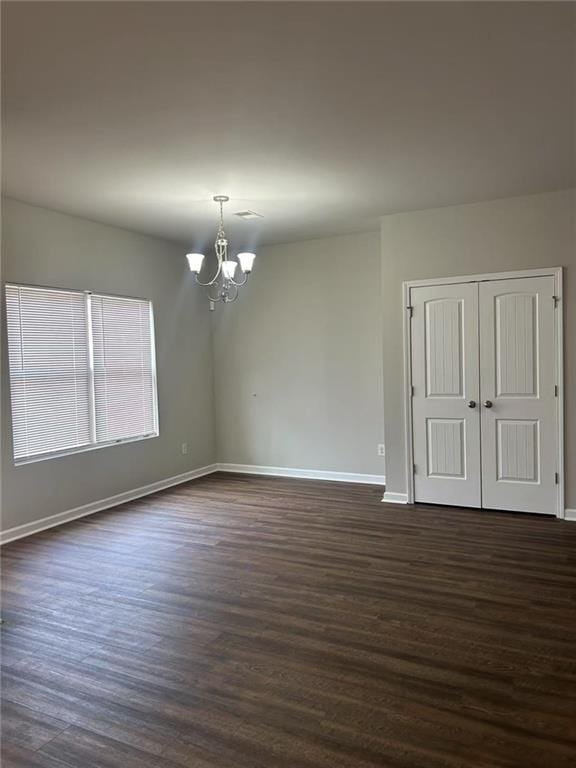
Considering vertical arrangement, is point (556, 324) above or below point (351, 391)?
above

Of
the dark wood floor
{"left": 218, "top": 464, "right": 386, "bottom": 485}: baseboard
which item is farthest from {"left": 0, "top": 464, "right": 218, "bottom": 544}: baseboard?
{"left": 218, "top": 464, "right": 386, "bottom": 485}: baseboard

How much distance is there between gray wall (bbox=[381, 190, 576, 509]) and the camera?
4.50 m

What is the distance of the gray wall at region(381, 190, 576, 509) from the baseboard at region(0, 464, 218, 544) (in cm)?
246

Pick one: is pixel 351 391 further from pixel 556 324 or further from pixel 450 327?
pixel 556 324

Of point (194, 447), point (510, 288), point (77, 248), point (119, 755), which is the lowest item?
point (119, 755)

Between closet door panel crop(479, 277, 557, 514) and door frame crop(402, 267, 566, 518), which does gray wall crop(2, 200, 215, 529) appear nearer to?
door frame crop(402, 267, 566, 518)

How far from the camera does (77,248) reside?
195 inches

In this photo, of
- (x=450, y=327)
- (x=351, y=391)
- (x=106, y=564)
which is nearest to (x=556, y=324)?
(x=450, y=327)

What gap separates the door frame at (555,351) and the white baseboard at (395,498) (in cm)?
3

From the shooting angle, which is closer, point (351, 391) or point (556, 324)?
point (556, 324)

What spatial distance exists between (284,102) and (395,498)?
369cm

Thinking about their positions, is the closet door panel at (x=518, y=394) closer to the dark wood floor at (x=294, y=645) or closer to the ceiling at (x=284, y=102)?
the dark wood floor at (x=294, y=645)

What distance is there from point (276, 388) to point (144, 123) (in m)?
3.89

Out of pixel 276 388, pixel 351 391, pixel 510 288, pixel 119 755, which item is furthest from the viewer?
pixel 276 388
